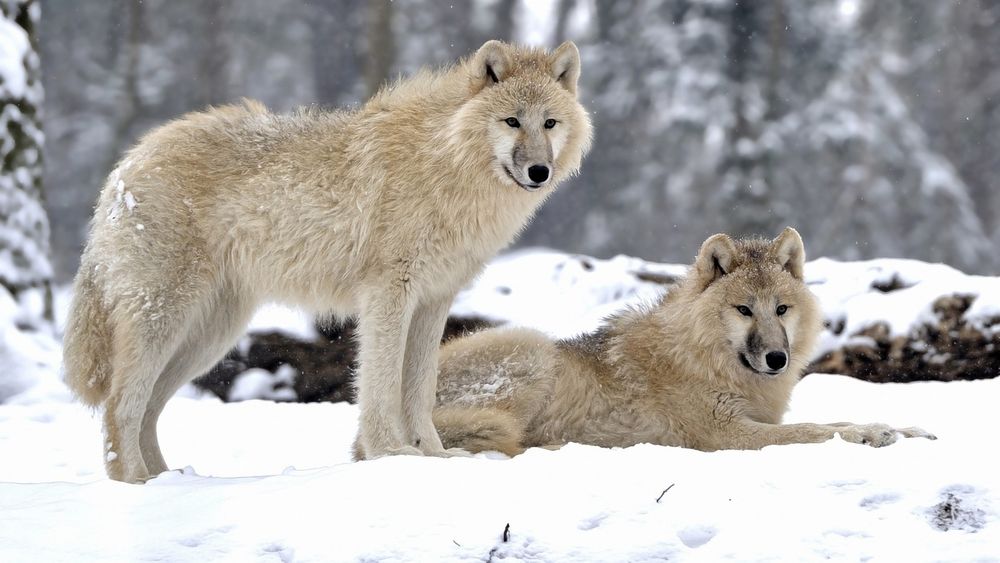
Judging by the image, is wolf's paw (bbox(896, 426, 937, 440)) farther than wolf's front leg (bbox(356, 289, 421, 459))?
No

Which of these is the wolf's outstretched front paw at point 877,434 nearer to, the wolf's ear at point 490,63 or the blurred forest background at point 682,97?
the wolf's ear at point 490,63

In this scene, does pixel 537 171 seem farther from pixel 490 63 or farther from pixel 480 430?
pixel 480 430

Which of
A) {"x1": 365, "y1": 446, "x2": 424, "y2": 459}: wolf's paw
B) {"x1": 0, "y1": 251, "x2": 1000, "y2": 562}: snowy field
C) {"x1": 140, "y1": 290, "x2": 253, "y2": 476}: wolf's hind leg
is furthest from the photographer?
{"x1": 140, "y1": 290, "x2": 253, "y2": 476}: wolf's hind leg

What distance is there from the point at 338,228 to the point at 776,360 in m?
2.63

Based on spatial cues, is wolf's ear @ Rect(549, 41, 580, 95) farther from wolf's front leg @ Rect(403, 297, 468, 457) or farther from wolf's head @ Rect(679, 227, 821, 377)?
wolf's front leg @ Rect(403, 297, 468, 457)

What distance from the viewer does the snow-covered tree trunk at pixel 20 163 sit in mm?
8961

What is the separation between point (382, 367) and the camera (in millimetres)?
5570

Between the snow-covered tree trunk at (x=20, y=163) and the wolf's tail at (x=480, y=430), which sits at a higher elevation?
the snow-covered tree trunk at (x=20, y=163)

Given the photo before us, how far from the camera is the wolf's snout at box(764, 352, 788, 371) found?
593 cm

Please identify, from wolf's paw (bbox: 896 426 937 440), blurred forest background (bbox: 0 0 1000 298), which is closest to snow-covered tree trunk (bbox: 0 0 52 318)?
wolf's paw (bbox: 896 426 937 440)

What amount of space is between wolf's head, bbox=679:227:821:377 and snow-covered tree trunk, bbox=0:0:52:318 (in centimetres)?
602

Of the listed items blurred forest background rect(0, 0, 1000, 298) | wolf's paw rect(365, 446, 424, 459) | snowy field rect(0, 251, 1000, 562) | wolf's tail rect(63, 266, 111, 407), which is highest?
blurred forest background rect(0, 0, 1000, 298)

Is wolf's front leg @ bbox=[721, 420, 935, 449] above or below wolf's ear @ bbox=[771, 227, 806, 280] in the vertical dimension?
below

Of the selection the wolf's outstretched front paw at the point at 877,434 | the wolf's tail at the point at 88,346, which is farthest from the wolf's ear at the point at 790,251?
the wolf's tail at the point at 88,346
